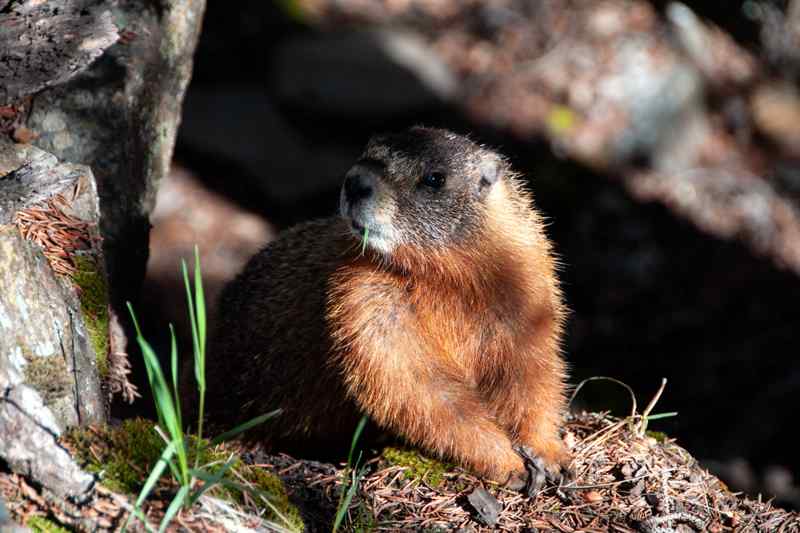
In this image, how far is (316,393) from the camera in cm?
561

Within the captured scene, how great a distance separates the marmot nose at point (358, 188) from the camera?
4840mm

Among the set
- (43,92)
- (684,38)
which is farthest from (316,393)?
(684,38)

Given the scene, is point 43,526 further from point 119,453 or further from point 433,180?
point 433,180

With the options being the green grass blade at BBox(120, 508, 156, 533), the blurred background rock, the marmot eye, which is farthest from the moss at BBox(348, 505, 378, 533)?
the blurred background rock

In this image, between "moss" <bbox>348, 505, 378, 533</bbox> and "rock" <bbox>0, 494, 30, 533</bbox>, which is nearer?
"rock" <bbox>0, 494, 30, 533</bbox>

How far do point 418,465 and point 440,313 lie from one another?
90 cm

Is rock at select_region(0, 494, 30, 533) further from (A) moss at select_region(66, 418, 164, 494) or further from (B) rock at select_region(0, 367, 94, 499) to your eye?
(A) moss at select_region(66, 418, 164, 494)

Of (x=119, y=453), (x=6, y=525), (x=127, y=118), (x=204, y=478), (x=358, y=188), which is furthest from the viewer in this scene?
(x=127, y=118)

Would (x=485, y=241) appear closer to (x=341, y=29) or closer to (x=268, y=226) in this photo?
(x=268, y=226)

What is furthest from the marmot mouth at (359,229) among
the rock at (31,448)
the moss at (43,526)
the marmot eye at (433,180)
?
the moss at (43,526)

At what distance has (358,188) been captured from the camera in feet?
15.9

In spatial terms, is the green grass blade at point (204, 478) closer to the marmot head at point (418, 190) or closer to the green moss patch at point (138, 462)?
the green moss patch at point (138, 462)

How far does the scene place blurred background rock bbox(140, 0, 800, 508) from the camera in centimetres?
1005

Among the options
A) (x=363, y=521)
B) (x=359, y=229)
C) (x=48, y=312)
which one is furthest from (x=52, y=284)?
(x=363, y=521)
